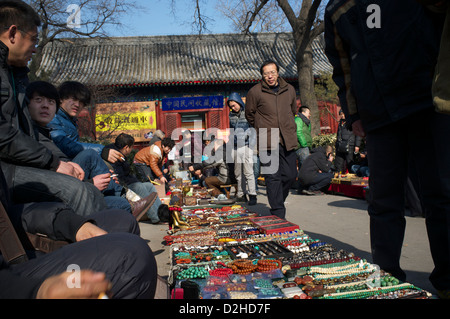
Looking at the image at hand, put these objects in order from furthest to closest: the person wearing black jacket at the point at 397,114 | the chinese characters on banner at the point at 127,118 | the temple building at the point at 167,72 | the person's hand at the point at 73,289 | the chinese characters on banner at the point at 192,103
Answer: the chinese characters on banner at the point at 192,103 < the temple building at the point at 167,72 < the chinese characters on banner at the point at 127,118 < the person wearing black jacket at the point at 397,114 < the person's hand at the point at 73,289

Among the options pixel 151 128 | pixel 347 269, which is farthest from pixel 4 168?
pixel 151 128

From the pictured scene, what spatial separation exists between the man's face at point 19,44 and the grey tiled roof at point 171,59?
15.5 metres

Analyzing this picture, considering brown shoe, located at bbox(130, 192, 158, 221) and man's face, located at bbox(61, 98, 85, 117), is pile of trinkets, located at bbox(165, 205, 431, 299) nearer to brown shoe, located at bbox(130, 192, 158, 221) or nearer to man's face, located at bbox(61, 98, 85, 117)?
brown shoe, located at bbox(130, 192, 158, 221)

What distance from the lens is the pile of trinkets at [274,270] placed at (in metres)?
1.90

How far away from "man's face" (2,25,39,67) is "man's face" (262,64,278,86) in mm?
2765

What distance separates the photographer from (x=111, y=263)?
117cm

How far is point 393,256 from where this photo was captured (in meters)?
2.17

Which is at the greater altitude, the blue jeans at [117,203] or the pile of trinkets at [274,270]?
the blue jeans at [117,203]

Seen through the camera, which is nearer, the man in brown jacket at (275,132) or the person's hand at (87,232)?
the person's hand at (87,232)

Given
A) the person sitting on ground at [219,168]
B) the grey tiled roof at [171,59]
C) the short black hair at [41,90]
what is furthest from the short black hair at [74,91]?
the grey tiled roof at [171,59]

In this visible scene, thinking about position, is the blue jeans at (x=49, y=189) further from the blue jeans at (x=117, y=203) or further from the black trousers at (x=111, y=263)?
the blue jeans at (x=117, y=203)

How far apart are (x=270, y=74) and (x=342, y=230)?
1.99 meters

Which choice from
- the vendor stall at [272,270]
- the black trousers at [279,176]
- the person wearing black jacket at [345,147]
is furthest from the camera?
the person wearing black jacket at [345,147]
